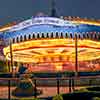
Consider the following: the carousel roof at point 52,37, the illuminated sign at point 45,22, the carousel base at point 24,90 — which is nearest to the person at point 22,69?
the carousel roof at point 52,37

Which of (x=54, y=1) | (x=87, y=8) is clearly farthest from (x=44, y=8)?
(x=87, y=8)

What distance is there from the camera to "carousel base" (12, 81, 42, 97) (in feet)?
80.5

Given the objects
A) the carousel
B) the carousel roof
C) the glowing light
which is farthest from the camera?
the carousel roof

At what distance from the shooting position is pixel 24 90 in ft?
82.8

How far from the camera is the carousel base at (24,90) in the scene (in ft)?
80.5

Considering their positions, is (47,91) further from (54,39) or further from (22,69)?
(54,39)

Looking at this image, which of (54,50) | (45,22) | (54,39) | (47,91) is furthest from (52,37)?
(47,91)

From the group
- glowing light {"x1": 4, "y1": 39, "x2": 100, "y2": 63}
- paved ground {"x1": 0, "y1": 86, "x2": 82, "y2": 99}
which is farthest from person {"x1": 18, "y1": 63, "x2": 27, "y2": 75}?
paved ground {"x1": 0, "y1": 86, "x2": 82, "y2": 99}

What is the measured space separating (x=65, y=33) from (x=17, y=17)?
405 cm

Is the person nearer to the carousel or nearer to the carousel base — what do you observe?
the carousel

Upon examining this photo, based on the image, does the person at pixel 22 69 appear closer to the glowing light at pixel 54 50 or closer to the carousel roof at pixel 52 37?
the glowing light at pixel 54 50

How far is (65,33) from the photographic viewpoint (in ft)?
108

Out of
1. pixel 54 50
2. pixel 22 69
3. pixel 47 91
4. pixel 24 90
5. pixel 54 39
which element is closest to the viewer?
pixel 24 90

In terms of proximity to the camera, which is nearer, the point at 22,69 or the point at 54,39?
the point at 22,69
